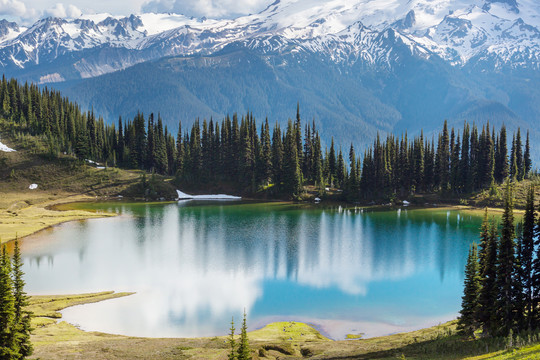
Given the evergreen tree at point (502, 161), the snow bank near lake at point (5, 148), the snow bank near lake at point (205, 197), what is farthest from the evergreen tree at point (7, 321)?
the evergreen tree at point (502, 161)

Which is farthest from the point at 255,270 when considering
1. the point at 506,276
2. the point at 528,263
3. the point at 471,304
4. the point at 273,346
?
the point at 528,263

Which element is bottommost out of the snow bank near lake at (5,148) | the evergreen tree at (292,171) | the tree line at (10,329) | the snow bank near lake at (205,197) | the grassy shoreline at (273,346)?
the grassy shoreline at (273,346)

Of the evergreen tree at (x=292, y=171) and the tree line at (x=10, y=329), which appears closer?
the tree line at (x=10, y=329)

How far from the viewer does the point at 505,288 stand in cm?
4106

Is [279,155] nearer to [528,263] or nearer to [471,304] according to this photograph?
[528,263]

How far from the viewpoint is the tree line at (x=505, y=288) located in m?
40.6

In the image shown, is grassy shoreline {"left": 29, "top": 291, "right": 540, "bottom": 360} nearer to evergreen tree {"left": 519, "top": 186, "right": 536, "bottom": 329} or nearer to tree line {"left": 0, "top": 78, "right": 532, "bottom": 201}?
evergreen tree {"left": 519, "top": 186, "right": 536, "bottom": 329}

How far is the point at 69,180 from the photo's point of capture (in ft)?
526

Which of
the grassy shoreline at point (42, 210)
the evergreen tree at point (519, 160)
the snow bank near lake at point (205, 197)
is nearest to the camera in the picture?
the grassy shoreline at point (42, 210)

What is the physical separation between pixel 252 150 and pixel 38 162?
6769 cm

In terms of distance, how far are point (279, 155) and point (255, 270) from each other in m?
97.1

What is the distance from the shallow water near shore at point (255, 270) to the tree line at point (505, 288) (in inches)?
395

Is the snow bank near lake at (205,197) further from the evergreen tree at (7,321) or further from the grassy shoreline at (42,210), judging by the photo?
the evergreen tree at (7,321)

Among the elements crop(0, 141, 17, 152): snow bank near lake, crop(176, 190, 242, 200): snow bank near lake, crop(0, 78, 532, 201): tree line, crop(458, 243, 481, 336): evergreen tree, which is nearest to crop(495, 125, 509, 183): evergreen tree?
crop(0, 78, 532, 201): tree line
